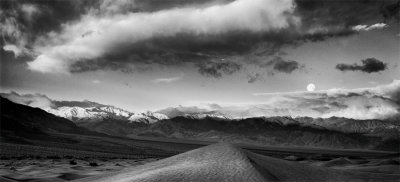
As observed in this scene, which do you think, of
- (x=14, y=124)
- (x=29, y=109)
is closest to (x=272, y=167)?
(x=14, y=124)

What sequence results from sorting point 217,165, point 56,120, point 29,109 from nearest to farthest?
point 217,165
point 29,109
point 56,120

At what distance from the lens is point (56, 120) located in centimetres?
17762

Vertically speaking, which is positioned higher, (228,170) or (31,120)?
(31,120)

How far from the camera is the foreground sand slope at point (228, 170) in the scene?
320 cm

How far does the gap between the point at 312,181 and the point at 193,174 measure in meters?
1.20

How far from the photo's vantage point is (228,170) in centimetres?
330

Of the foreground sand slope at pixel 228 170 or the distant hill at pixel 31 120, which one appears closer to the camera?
the foreground sand slope at pixel 228 170

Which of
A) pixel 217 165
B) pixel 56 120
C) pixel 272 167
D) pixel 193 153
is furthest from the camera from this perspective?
pixel 56 120

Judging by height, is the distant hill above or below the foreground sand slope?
above

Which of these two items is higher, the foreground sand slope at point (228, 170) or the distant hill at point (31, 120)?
the distant hill at point (31, 120)

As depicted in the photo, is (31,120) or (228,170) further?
(31,120)

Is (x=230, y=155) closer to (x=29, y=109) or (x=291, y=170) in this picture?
(x=291, y=170)

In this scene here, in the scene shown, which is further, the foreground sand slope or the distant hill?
the distant hill

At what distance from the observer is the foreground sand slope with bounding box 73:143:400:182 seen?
3.20 m
